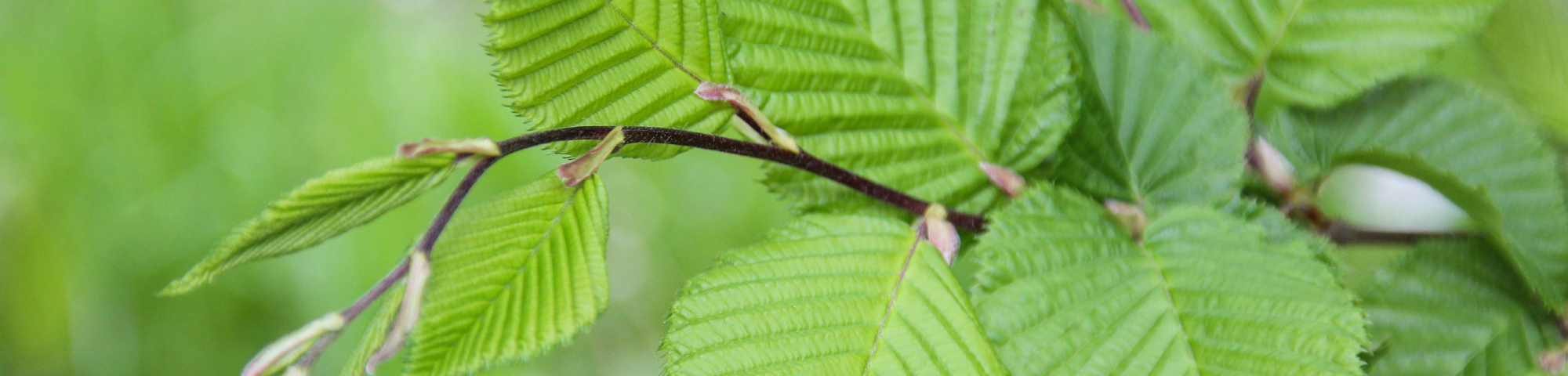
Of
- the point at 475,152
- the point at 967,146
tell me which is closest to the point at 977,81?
the point at 967,146

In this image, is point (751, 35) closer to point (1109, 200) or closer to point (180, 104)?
point (1109, 200)

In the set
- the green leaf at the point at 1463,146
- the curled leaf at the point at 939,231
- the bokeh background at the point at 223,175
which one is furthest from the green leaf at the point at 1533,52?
the bokeh background at the point at 223,175

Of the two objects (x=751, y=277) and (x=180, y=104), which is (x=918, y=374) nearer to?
(x=751, y=277)

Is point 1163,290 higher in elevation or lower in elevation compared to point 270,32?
lower

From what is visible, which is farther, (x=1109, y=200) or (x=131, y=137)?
(x=131, y=137)

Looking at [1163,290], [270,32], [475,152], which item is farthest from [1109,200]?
[270,32]

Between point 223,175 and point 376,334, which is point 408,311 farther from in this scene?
point 223,175

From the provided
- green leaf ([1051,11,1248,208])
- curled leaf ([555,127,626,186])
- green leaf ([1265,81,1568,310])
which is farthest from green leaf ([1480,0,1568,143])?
curled leaf ([555,127,626,186])
